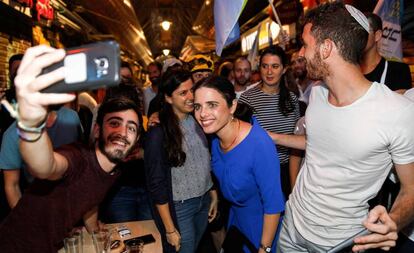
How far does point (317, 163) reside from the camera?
1867 millimetres

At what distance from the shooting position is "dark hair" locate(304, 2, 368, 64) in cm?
167

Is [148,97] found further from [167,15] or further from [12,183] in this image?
[167,15]

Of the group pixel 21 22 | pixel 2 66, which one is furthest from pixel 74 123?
pixel 21 22

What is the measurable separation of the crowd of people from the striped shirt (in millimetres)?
314

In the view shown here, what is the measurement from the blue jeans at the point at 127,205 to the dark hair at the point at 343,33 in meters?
2.09

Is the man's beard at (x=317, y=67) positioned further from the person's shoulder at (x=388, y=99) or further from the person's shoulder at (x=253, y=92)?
the person's shoulder at (x=253, y=92)

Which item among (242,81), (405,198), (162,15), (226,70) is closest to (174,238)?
(405,198)

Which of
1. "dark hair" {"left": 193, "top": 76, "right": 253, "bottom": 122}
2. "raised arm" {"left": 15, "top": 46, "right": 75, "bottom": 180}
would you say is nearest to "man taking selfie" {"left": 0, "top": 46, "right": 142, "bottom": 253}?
"raised arm" {"left": 15, "top": 46, "right": 75, "bottom": 180}

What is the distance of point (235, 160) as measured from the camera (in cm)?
211

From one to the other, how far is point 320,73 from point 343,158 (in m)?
0.51

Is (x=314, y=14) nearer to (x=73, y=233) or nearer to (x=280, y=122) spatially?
(x=280, y=122)

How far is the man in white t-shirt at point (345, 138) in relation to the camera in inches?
60.4

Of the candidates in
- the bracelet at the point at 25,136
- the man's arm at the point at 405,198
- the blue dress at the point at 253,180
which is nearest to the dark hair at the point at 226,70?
the blue dress at the point at 253,180

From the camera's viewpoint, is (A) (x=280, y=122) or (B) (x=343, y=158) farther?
(A) (x=280, y=122)
